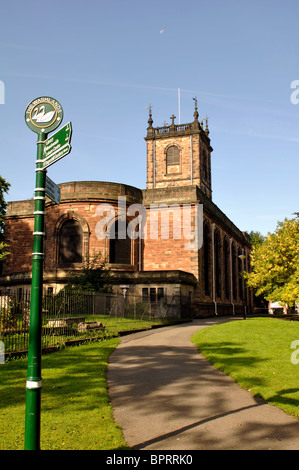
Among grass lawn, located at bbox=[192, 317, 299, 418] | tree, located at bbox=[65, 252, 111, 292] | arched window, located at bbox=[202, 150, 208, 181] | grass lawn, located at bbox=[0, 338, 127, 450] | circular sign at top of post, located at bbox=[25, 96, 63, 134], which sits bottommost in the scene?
grass lawn, located at bbox=[192, 317, 299, 418]

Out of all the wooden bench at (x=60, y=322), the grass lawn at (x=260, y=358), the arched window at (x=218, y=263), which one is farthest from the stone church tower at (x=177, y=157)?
the wooden bench at (x=60, y=322)

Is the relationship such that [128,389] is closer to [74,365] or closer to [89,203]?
[74,365]

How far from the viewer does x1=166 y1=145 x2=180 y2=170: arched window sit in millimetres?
52125

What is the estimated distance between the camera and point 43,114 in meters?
5.05

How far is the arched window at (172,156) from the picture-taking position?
171 ft

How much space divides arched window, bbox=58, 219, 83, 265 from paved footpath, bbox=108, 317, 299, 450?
20.0 metres

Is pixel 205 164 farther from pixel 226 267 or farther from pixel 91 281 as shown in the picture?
pixel 91 281

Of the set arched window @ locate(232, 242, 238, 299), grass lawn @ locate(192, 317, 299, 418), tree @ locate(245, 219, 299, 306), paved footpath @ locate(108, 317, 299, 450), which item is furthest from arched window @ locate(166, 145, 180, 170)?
paved footpath @ locate(108, 317, 299, 450)

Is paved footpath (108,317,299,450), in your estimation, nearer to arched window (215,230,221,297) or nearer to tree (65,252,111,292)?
tree (65,252,111,292)

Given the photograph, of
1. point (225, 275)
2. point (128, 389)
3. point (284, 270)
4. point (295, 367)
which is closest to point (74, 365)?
point (128, 389)

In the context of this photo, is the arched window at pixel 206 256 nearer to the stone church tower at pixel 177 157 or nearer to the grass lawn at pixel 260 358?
the grass lawn at pixel 260 358

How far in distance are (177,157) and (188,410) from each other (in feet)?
155

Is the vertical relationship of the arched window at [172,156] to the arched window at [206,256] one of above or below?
above
